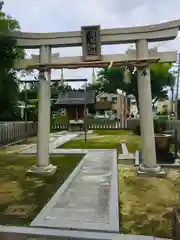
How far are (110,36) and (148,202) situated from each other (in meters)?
4.05

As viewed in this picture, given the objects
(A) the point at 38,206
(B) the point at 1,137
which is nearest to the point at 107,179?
(A) the point at 38,206

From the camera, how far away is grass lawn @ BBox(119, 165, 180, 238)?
3.51 m

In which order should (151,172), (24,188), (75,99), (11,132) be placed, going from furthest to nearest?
(75,99) < (11,132) < (151,172) < (24,188)

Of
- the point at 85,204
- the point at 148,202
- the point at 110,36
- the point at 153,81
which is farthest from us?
the point at 153,81

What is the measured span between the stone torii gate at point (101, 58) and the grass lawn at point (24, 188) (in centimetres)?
49

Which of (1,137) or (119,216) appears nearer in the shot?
(119,216)

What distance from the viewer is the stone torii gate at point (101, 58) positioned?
6.49 meters

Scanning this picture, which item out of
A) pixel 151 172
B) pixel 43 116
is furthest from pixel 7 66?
pixel 151 172

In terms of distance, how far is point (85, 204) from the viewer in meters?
4.29

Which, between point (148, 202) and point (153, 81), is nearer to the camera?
point (148, 202)

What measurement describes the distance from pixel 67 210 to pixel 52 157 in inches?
198

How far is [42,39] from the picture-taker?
22.2ft

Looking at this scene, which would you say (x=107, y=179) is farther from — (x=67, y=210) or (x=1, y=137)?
(x=1, y=137)

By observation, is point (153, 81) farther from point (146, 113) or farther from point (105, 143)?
point (146, 113)
